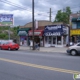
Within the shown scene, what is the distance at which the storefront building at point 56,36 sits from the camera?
3084 cm

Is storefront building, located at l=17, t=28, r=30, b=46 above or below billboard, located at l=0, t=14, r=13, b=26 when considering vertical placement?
below

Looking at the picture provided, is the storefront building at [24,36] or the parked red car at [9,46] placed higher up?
the storefront building at [24,36]

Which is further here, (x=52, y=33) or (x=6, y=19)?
(x=6, y=19)

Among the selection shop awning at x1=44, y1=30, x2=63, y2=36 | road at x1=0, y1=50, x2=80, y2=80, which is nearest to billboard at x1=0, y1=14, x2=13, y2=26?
shop awning at x1=44, y1=30, x2=63, y2=36

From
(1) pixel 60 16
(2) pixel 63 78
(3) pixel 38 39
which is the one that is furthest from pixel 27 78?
(1) pixel 60 16

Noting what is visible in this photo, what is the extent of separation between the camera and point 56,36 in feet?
105

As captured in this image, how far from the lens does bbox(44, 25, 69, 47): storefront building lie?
3084 centimetres

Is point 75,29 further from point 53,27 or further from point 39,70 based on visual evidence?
point 39,70

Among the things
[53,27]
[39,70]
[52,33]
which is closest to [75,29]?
[53,27]

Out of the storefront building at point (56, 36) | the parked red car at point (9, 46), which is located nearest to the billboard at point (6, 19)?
the parked red car at point (9, 46)

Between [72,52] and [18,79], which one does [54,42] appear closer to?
[72,52]

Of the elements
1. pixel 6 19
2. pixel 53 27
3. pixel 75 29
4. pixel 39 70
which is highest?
pixel 6 19

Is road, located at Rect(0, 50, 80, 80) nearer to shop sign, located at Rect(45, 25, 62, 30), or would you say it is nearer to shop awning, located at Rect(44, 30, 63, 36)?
shop awning, located at Rect(44, 30, 63, 36)

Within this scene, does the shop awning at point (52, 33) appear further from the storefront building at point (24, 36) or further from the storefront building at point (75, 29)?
the storefront building at point (24, 36)
